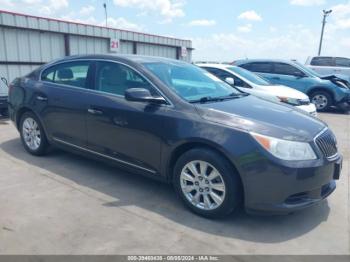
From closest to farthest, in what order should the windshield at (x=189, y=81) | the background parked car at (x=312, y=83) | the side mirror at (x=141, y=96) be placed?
the side mirror at (x=141, y=96), the windshield at (x=189, y=81), the background parked car at (x=312, y=83)

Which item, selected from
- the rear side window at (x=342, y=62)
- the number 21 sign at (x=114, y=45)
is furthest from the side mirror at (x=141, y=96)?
the rear side window at (x=342, y=62)

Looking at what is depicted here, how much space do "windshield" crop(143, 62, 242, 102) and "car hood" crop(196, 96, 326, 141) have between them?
30cm

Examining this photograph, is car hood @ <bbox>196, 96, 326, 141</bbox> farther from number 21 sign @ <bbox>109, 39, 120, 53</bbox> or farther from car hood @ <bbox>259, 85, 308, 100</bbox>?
number 21 sign @ <bbox>109, 39, 120, 53</bbox>

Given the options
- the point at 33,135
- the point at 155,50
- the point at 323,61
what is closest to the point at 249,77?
the point at 33,135

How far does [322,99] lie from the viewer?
11055mm

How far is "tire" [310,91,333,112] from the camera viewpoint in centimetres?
1097

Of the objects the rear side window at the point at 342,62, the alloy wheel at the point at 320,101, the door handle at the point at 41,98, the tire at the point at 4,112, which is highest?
the rear side window at the point at 342,62

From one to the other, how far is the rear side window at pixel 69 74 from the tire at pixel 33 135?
26.3 inches

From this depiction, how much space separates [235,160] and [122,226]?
4.08ft

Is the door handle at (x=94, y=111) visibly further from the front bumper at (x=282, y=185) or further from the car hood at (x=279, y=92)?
the car hood at (x=279, y=92)

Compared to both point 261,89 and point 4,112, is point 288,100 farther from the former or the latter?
point 4,112

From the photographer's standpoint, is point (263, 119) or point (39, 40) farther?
point (39, 40)

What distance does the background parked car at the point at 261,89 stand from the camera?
7359 mm

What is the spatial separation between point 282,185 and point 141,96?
5.41ft
